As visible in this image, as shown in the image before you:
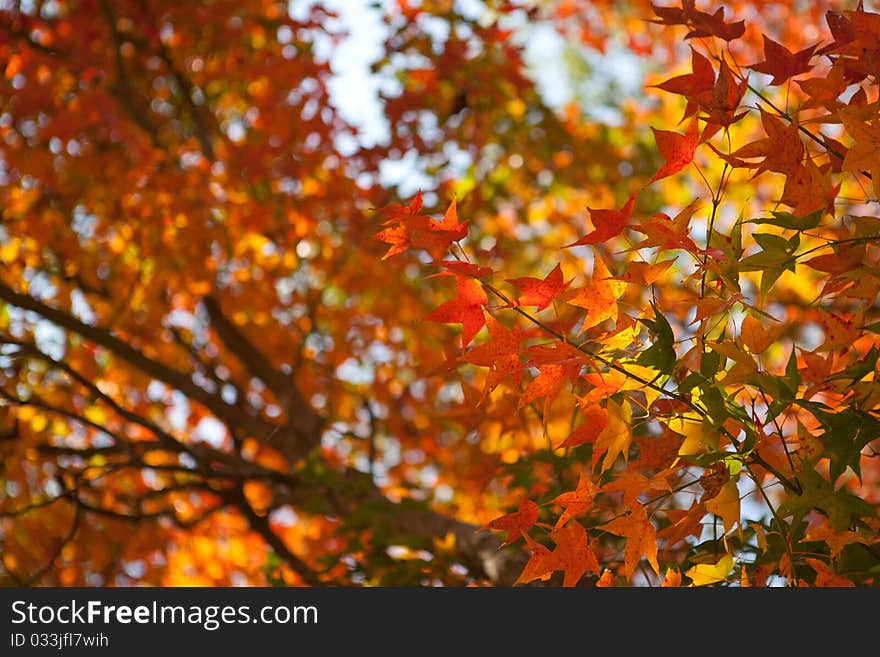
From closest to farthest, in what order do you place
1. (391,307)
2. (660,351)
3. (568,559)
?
(660,351) < (568,559) < (391,307)

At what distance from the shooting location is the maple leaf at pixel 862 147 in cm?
110

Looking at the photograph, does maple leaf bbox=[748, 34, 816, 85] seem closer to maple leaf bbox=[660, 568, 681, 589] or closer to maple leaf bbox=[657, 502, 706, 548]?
maple leaf bbox=[657, 502, 706, 548]

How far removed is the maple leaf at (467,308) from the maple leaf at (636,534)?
0.30 metres

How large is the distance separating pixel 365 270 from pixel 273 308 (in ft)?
1.68

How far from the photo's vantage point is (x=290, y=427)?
3236 mm

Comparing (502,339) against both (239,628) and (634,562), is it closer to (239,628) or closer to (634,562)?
(634,562)

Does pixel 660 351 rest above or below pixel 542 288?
below

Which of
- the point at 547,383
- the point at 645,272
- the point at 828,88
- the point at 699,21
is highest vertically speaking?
the point at 699,21

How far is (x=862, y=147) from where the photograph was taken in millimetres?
1103

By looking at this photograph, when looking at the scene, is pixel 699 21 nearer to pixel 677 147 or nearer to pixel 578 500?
pixel 677 147

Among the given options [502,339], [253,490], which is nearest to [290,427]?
[253,490]

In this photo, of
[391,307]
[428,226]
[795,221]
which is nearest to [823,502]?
[795,221]

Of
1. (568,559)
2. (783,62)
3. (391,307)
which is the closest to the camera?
(568,559)

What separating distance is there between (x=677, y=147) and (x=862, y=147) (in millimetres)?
218
